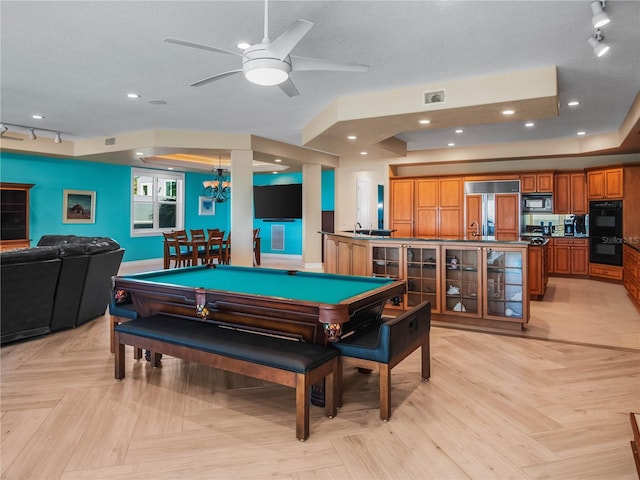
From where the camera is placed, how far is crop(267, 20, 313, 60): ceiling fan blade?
234 centimetres

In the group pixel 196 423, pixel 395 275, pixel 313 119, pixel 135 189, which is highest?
pixel 313 119

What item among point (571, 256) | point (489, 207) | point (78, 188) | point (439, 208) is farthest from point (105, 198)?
point (571, 256)

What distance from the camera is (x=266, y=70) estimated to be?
252cm

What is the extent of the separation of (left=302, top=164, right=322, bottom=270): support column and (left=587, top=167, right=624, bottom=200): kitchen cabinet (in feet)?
18.2

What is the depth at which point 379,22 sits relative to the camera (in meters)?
3.14

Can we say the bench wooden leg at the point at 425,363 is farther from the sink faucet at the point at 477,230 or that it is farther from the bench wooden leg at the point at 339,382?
the sink faucet at the point at 477,230

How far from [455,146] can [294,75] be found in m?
5.27

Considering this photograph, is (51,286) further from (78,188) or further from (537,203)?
(537,203)

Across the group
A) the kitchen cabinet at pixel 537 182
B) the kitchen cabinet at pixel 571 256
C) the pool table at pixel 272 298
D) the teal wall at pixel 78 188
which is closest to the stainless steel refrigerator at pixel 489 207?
the kitchen cabinet at pixel 537 182

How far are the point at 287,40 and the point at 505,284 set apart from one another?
3.53 m

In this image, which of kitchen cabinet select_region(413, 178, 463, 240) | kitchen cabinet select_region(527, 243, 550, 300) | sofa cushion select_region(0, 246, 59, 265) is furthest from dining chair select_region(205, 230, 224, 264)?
kitchen cabinet select_region(527, 243, 550, 300)

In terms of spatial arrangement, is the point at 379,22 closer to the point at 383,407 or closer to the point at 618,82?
the point at 383,407

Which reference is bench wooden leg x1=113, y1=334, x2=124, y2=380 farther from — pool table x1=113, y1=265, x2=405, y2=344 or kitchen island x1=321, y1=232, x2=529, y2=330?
kitchen island x1=321, y1=232, x2=529, y2=330

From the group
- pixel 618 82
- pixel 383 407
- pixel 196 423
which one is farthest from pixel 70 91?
pixel 618 82
